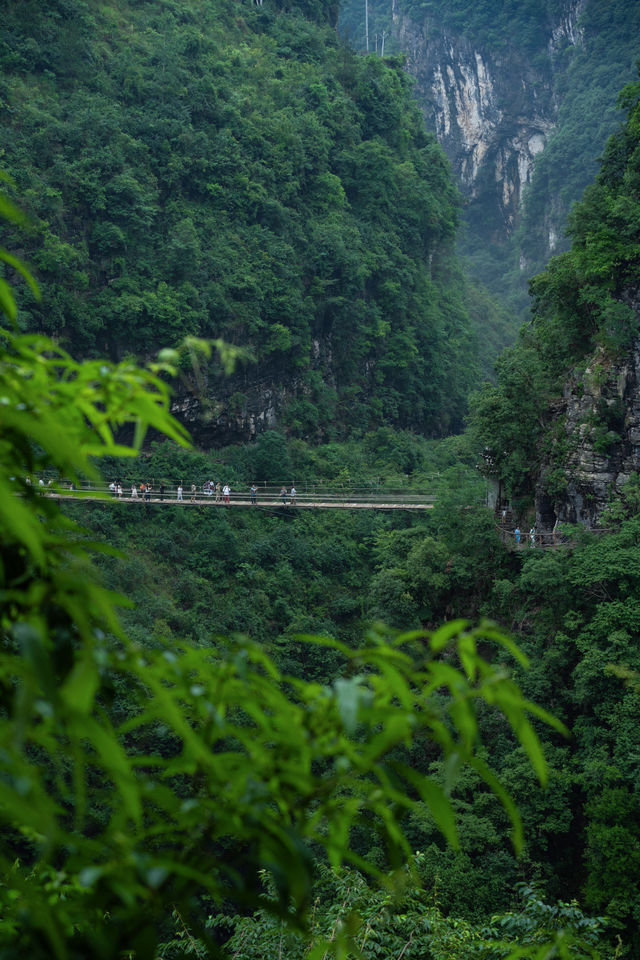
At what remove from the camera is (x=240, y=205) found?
19.8 meters

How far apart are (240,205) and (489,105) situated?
3230 centimetres

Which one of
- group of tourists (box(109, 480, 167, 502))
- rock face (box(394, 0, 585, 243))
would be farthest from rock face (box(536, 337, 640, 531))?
rock face (box(394, 0, 585, 243))

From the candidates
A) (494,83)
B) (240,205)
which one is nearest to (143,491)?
(240,205)

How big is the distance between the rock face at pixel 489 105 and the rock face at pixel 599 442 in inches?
1402

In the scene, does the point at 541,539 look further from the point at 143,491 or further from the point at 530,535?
the point at 143,491

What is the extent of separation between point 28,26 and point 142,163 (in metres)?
3.64

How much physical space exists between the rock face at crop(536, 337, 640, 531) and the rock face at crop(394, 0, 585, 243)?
35617 millimetres

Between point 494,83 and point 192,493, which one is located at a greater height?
point 494,83

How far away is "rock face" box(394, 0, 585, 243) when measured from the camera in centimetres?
4553

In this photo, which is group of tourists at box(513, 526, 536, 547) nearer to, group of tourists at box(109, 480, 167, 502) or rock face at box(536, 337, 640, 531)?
rock face at box(536, 337, 640, 531)

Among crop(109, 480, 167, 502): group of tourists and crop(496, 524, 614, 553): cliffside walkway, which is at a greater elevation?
crop(109, 480, 167, 502): group of tourists

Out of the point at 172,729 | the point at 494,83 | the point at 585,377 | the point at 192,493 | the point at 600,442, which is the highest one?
the point at 494,83

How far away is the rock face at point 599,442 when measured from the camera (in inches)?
452

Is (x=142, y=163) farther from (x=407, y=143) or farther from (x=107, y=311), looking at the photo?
(x=407, y=143)
